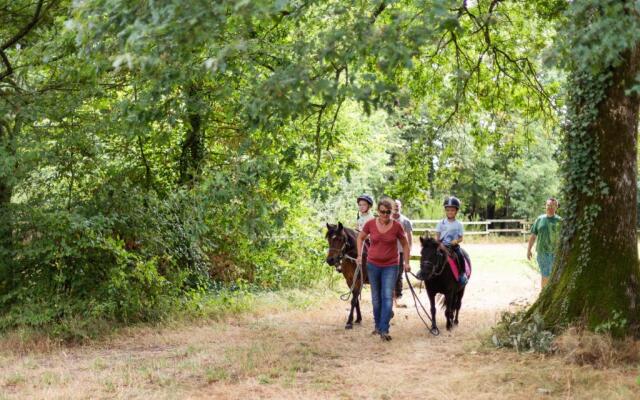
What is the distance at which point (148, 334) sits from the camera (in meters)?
10.4

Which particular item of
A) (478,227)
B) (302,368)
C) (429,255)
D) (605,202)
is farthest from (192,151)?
(478,227)

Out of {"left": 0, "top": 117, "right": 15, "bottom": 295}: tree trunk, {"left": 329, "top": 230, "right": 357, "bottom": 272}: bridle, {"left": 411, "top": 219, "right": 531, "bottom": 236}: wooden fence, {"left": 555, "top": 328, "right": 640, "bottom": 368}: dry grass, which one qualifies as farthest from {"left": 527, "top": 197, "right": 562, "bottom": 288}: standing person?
{"left": 411, "top": 219, "right": 531, "bottom": 236}: wooden fence

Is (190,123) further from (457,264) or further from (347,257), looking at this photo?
(457,264)

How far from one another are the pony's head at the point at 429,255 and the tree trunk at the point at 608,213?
2162 mm

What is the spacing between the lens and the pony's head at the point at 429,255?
10242mm

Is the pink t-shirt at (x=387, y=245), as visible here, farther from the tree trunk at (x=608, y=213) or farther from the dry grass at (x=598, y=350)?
the dry grass at (x=598, y=350)

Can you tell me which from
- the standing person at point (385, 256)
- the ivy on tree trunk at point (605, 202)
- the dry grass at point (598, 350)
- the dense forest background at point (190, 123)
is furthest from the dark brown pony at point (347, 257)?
the dry grass at point (598, 350)

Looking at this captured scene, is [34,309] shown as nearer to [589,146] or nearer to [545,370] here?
[545,370]

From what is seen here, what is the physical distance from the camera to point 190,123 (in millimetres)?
11758

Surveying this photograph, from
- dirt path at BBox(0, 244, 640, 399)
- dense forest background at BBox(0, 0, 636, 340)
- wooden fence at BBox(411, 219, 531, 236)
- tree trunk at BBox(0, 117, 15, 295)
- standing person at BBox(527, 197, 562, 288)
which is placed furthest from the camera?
wooden fence at BBox(411, 219, 531, 236)

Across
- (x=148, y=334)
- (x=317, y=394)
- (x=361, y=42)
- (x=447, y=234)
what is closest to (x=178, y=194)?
(x=148, y=334)

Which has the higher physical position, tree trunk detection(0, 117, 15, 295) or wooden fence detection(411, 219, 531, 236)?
tree trunk detection(0, 117, 15, 295)

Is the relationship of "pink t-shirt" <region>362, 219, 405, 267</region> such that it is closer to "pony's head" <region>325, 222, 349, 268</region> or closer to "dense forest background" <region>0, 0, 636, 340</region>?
"dense forest background" <region>0, 0, 636, 340</region>

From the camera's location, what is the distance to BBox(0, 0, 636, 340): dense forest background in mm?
6164
